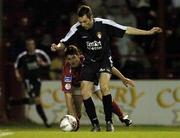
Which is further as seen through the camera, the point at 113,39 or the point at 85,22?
the point at 113,39

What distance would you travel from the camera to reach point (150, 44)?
2112 centimetres

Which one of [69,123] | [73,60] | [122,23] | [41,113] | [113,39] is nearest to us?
[69,123]

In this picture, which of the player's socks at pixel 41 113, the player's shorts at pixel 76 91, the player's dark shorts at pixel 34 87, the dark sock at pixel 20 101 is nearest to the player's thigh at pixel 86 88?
the player's shorts at pixel 76 91

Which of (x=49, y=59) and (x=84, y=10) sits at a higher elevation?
(x=84, y=10)

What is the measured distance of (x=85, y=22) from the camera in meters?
13.6

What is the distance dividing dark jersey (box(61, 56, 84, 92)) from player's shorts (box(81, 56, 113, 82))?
3.04 feet

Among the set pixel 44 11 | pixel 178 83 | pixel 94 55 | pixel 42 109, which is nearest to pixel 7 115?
pixel 42 109

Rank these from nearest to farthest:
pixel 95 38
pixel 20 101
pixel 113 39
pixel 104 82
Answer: pixel 104 82 → pixel 95 38 → pixel 113 39 → pixel 20 101

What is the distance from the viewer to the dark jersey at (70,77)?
14812mm

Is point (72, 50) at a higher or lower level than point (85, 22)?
lower

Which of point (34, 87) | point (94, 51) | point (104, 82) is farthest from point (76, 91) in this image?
point (34, 87)

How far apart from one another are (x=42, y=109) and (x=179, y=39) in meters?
3.92

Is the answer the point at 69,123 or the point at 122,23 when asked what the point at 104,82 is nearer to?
the point at 69,123

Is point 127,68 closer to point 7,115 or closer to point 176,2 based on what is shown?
point 176,2
